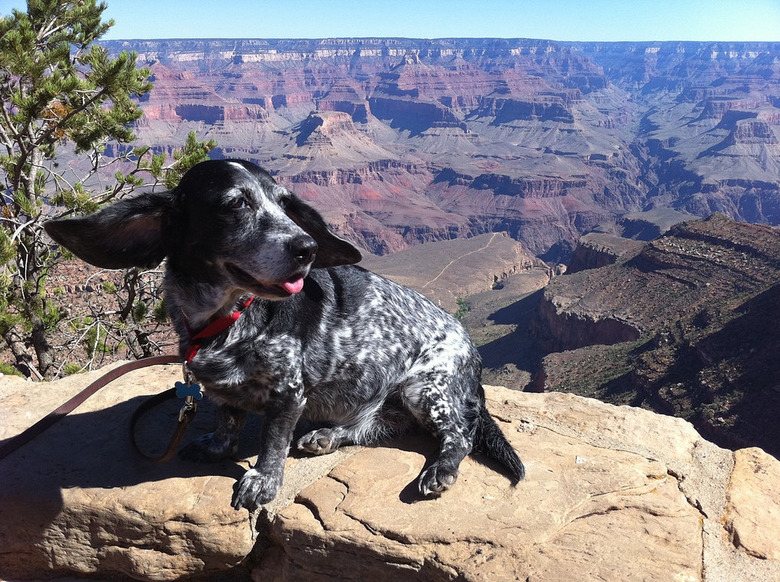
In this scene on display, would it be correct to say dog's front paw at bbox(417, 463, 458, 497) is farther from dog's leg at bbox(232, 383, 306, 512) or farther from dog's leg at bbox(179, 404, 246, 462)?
dog's leg at bbox(179, 404, 246, 462)

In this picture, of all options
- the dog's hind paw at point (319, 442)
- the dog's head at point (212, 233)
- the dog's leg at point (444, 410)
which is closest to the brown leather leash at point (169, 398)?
the dog's head at point (212, 233)

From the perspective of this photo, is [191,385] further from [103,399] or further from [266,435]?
[103,399]

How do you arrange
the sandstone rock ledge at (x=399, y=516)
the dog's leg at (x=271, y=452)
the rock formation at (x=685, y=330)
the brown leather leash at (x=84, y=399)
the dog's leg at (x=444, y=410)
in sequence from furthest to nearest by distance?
the rock formation at (x=685, y=330) < the dog's leg at (x=444, y=410) < the brown leather leash at (x=84, y=399) < the dog's leg at (x=271, y=452) < the sandstone rock ledge at (x=399, y=516)

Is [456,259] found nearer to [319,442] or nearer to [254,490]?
[319,442]

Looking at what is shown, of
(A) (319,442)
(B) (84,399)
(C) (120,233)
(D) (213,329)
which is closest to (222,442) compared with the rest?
(A) (319,442)

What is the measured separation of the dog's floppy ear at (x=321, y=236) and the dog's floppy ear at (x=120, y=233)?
0.79m

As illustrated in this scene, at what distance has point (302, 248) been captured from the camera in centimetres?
337

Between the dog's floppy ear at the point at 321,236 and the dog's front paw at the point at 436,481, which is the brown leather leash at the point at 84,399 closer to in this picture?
the dog's floppy ear at the point at 321,236

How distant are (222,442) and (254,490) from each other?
632 mm

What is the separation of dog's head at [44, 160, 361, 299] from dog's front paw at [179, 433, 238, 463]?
163cm

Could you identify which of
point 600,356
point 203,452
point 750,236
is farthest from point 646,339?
point 203,452

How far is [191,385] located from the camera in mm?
4305

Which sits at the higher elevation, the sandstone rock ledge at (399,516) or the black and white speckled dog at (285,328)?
the black and white speckled dog at (285,328)

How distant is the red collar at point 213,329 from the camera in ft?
13.0
